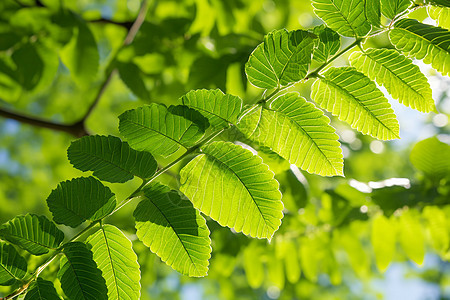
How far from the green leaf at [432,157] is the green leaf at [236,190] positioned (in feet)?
2.19

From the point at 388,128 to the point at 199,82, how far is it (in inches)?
25.6

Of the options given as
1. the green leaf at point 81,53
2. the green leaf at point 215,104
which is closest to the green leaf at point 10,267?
the green leaf at point 215,104

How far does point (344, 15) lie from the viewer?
575mm

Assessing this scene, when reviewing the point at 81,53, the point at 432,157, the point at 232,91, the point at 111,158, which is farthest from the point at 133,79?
the point at 432,157

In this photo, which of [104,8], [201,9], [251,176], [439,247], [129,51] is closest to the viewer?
[251,176]

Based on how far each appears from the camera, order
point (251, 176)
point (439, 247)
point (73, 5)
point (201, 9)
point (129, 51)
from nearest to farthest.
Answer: point (251, 176), point (439, 247), point (129, 51), point (201, 9), point (73, 5)

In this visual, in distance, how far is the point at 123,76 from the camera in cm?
121

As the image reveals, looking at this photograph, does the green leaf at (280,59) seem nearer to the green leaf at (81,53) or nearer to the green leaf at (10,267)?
the green leaf at (10,267)

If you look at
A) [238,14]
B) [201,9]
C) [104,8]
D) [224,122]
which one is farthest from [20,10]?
[104,8]

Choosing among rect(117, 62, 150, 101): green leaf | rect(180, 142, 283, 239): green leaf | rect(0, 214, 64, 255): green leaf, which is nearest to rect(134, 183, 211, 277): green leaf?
rect(180, 142, 283, 239): green leaf

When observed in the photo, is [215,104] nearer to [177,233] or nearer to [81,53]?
[177,233]

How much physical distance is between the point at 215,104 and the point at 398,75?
0.91 ft

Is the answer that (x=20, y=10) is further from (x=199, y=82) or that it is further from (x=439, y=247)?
(x=439, y=247)

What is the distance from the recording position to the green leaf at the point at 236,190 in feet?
1.82
